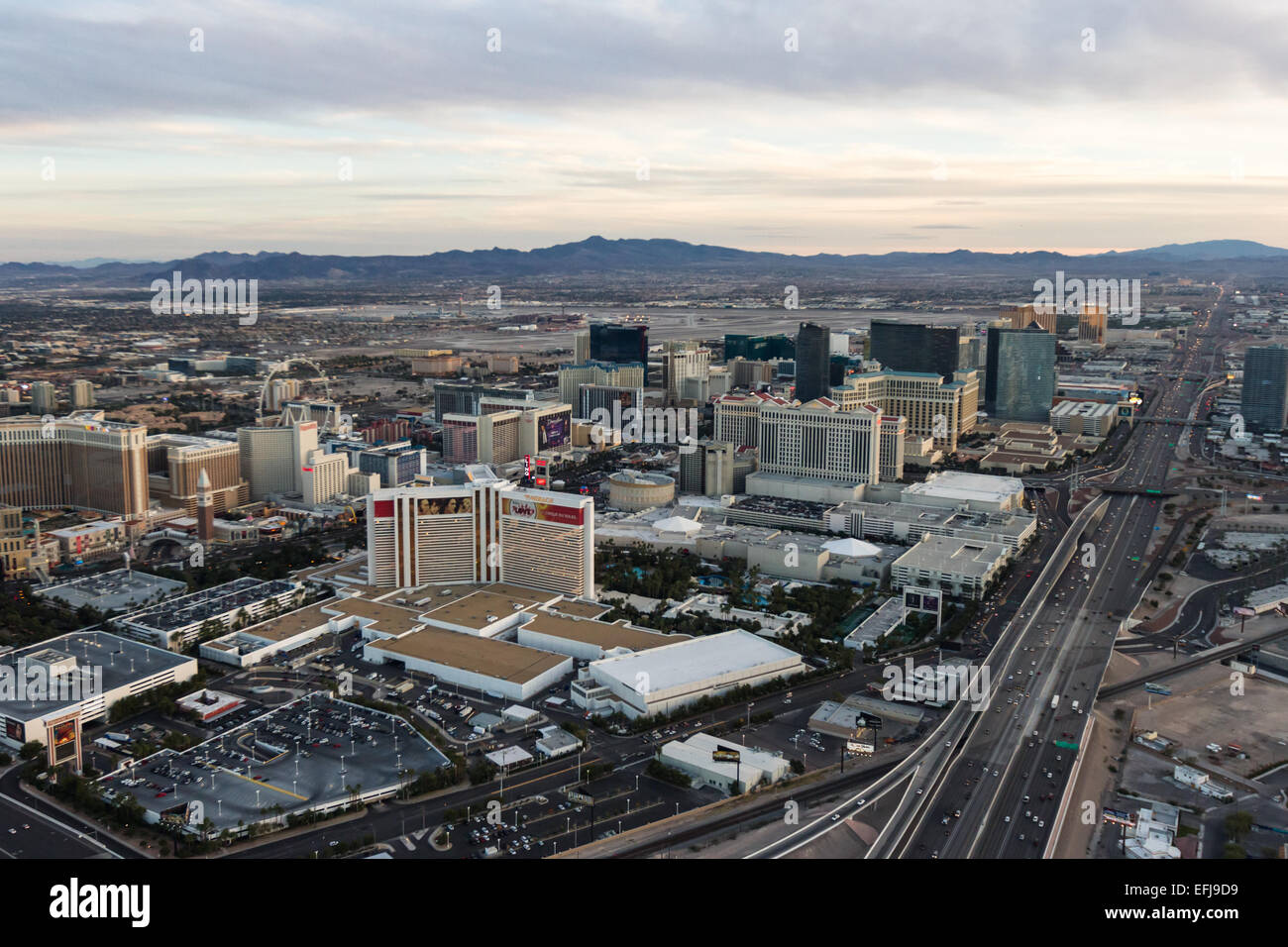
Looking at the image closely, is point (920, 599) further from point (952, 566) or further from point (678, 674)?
point (678, 674)

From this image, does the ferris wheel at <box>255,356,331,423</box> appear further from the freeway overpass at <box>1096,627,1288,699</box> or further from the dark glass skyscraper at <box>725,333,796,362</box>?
the freeway overpass at <box>1096,627,1288,699</box>

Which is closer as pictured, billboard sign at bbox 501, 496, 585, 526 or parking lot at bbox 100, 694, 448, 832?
parking lot at bbox 100, 694, 448, 832

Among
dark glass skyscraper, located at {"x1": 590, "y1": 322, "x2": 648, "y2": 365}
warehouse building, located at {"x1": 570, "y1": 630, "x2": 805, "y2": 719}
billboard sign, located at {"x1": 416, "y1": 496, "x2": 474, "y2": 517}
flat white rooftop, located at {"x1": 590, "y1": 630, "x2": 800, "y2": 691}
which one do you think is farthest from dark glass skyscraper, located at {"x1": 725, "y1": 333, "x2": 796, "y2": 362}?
warehouse building, located at {"x1": 570, "y1": 630, "x2": 805, "y2": 719}

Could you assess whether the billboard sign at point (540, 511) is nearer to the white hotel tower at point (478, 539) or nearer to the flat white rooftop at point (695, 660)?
the white hotel tower at point (478, 539)
